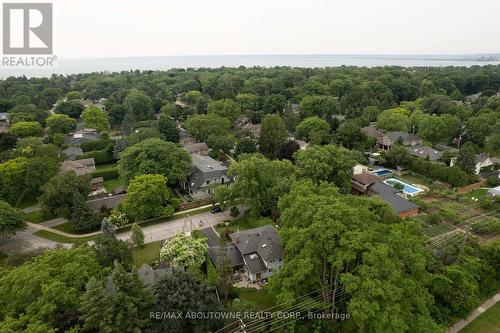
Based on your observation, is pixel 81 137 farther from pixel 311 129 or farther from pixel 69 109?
pixel 311 129

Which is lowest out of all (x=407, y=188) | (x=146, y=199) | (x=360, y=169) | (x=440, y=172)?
(x=146, y=199)

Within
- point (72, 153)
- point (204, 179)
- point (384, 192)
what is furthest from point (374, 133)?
point (72, 153)

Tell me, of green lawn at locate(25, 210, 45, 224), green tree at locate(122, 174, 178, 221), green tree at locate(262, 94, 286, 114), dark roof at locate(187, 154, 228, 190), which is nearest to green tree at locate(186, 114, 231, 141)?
dark roof at locate(187, 154, 228, 190)

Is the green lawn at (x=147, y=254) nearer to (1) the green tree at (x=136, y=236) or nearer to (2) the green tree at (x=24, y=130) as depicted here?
(1) the green tree at (x=136, y=236)

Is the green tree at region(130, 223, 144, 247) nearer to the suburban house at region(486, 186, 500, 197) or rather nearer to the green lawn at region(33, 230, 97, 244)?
the green lawn at region(33, 230, 97, 244)

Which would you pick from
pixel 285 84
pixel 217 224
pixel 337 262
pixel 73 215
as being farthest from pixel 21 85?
pixel 337 262

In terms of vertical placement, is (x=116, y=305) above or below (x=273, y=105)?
below

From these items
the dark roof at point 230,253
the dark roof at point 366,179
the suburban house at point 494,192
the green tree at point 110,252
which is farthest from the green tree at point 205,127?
the suburban house at point 494,192
